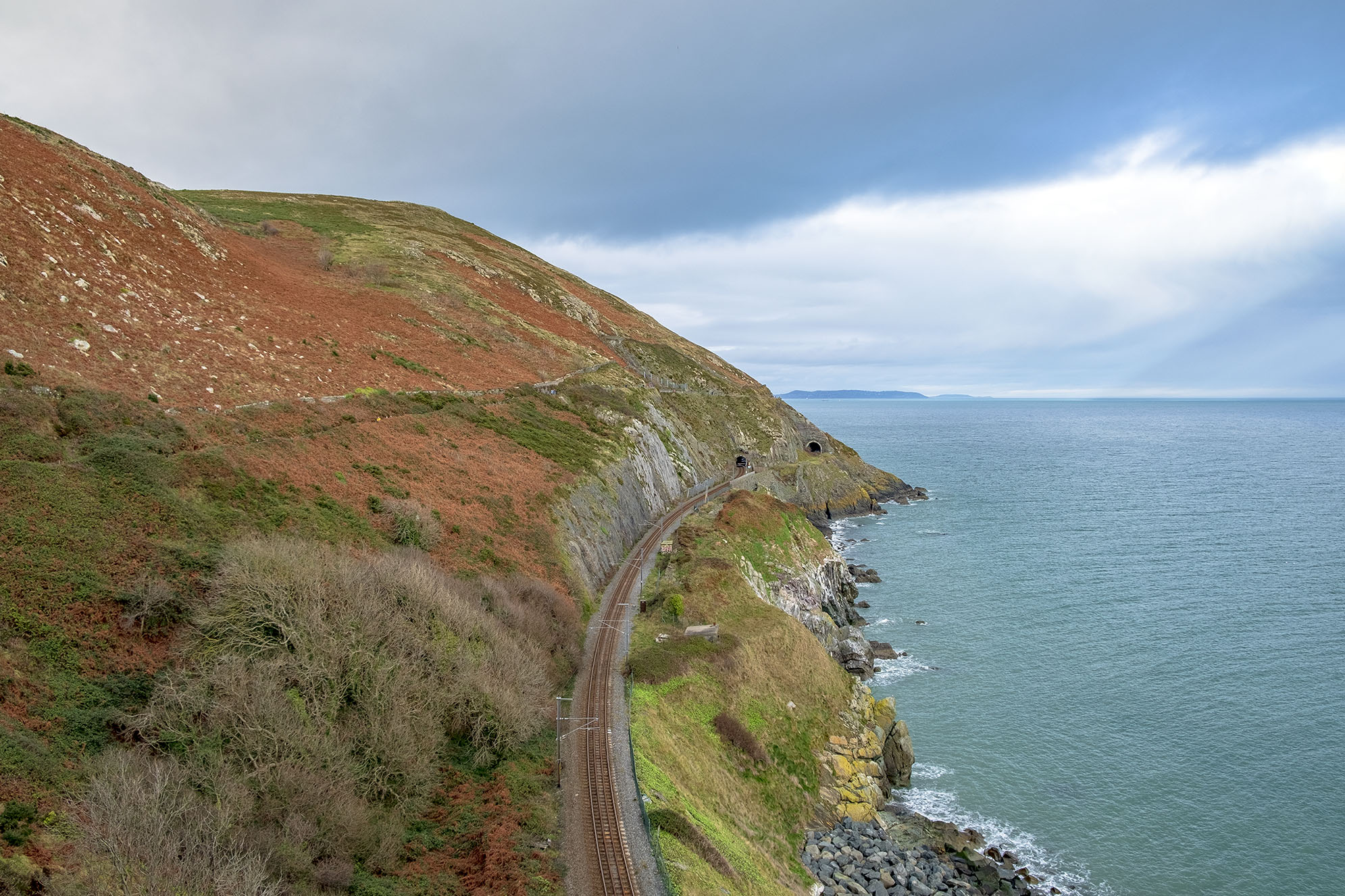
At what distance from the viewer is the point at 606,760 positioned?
28.6 metres

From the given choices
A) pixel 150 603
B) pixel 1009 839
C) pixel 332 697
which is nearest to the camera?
pixel 150 603

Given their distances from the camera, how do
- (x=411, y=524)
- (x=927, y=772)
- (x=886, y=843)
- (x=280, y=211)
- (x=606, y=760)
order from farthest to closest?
(x=280, y=211)
(x=927, y=772)
(x=411, y=524)
(x=886, y=843)
(x=606, y=760)

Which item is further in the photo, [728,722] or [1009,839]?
[1009,839]

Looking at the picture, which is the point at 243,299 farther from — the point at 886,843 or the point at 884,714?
the point at 886,843

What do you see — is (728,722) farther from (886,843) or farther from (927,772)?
(927,772)

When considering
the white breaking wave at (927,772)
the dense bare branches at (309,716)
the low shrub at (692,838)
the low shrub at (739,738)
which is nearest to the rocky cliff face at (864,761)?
the white breaking wave at (927,772)

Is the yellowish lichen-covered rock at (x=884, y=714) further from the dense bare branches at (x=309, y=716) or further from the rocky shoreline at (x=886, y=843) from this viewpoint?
the dense bare branches at (x=309, y=716)

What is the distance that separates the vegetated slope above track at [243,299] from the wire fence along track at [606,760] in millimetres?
25552

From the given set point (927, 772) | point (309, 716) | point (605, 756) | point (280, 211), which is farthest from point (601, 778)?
point (280, 211)

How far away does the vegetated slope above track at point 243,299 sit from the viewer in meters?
37.2

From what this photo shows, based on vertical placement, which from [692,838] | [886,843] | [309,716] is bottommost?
[886,843]

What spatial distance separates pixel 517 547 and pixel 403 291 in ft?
154

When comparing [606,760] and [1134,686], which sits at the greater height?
[606,760]

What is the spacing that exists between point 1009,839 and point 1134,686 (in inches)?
855
